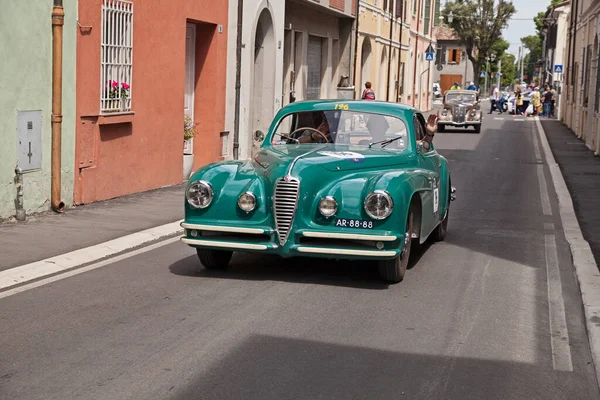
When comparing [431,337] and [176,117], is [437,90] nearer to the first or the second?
[176,117]

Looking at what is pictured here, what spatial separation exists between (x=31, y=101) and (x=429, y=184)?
5028 mm

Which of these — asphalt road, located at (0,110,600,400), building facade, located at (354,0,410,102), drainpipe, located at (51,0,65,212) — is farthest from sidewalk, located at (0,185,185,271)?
building facade, located at (354,0,410,102)

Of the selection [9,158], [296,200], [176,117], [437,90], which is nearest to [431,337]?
[296,200]

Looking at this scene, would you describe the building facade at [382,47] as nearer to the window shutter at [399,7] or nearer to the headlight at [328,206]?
the window shutter at [399,7]

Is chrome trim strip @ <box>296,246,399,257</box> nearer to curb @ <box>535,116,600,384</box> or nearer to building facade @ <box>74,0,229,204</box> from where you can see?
curb @ <box>535,116,600,384</box>

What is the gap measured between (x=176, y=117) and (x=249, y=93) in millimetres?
4621

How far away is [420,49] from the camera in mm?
57281

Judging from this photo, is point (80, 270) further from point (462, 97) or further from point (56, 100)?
point (462, 97)

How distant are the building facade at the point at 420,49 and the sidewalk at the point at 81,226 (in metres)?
37.8

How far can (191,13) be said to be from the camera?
1661 cm

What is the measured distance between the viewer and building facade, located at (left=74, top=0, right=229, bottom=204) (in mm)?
13062

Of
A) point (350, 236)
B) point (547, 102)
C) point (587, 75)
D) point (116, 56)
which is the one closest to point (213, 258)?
point (350, 236)

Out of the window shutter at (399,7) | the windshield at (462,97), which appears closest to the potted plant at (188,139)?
the windshield at (462,97)

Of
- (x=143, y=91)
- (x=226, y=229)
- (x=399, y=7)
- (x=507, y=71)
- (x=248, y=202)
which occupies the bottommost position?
(x=226, y=229)
